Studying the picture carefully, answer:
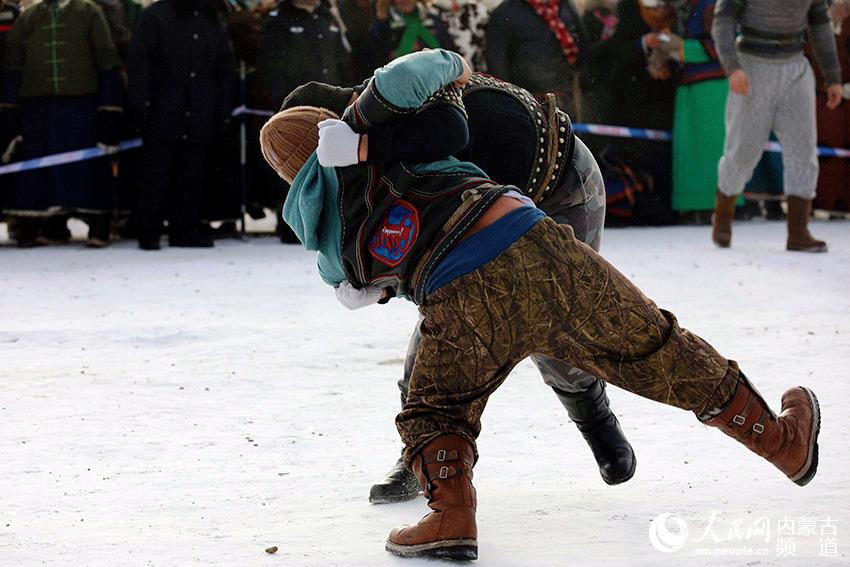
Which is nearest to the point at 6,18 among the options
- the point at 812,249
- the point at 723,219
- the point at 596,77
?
the point at 596,77

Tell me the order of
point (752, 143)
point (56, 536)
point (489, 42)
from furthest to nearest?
point (489, 42), point (752, 143), point (56, 536)

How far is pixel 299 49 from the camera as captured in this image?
8375 millimetres

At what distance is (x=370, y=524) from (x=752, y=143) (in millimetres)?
5305

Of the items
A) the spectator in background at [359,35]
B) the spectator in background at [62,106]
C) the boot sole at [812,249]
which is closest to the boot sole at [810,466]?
the boot sole at [812,249]

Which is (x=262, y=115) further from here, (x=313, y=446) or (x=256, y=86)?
(x=313, y=446)

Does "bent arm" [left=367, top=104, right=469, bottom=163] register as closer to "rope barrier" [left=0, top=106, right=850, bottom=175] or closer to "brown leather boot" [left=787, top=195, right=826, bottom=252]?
"brown leather boot" [left=787, top=195, right=826, bottom=252]

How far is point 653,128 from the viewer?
9.79 meters

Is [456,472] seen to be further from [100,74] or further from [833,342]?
[100,74]

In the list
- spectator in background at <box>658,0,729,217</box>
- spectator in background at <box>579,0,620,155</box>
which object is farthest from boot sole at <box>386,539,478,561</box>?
spectator in background at <box>658,0,729,217</box>

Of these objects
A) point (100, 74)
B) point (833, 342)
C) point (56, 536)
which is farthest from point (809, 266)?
point (56, 536)

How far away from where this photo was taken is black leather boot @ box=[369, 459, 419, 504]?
9.10 ft

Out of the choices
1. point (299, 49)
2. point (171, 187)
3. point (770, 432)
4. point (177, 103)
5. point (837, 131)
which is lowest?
point (171, 187)

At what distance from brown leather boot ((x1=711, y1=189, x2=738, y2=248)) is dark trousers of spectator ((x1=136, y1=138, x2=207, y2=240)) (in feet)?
10.9

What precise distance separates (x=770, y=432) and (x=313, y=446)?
128 centimetres
